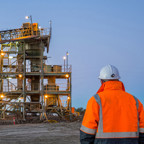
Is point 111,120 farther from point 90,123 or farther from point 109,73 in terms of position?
point 109,73

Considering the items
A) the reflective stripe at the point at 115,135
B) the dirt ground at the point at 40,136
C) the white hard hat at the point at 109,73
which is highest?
the white hard hat at the point at 109,73

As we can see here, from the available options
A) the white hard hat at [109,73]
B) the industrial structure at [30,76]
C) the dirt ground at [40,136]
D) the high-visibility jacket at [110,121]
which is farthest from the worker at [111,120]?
the industrial structure at [30,76]

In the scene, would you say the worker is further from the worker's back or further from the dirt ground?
the dirt ground

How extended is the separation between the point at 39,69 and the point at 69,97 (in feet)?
18.2

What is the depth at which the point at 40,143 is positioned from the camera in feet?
38.1

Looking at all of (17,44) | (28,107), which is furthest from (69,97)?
(17,44)

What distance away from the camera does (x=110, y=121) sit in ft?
10.8

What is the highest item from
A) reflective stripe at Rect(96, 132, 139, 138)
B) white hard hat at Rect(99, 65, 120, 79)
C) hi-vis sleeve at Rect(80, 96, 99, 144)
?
white hard hat at Rect(99, 65, 120, 79)

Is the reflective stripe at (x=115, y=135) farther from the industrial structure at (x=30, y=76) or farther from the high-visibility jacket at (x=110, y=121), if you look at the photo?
the industrial structure at (x=30, y=76)

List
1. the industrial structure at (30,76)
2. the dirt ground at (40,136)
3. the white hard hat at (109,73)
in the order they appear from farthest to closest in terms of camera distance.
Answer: the industrial structure at (30,76) < the dirt ground at (40,136) < the white hard hat at (109,73)

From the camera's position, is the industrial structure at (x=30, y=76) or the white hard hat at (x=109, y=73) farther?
the industrial structure at (x=30, y=76)

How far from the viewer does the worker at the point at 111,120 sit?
329 centimetres

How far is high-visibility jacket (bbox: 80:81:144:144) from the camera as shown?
3285mm

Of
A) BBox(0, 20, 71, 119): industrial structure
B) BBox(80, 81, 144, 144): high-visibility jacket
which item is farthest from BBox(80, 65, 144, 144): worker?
BBox(0, 20, 71, 119): industrial structure
